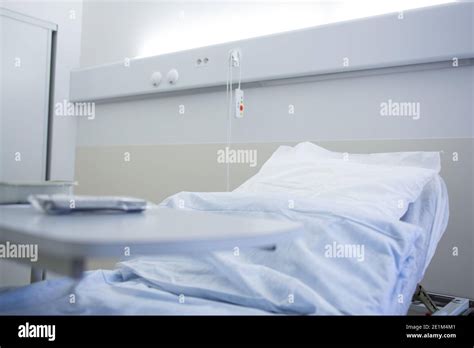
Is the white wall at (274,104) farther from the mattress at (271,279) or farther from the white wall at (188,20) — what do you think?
the mattress at (271,279)

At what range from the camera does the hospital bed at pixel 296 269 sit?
810mm

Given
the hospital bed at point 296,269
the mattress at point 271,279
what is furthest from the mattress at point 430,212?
the mattress at point 271,279

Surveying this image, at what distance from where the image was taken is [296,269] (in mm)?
905

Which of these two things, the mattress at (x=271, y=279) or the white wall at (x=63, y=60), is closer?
the mattress at (x=271, y=279)

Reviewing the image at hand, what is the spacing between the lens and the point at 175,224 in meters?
0.63

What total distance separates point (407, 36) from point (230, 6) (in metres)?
0.94

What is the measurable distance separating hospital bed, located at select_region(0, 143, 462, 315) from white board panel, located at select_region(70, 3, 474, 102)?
596 millimetres

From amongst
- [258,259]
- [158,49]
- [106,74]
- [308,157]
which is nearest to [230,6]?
[158,49]

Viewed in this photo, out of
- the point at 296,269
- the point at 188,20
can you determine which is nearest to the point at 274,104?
the point at 188,20

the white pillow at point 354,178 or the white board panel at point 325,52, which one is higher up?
the white board panel at point 325,52

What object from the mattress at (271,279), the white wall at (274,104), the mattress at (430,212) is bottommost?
the mattress at (271,279)

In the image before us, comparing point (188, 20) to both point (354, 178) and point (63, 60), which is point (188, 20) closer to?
point (63, 60)
